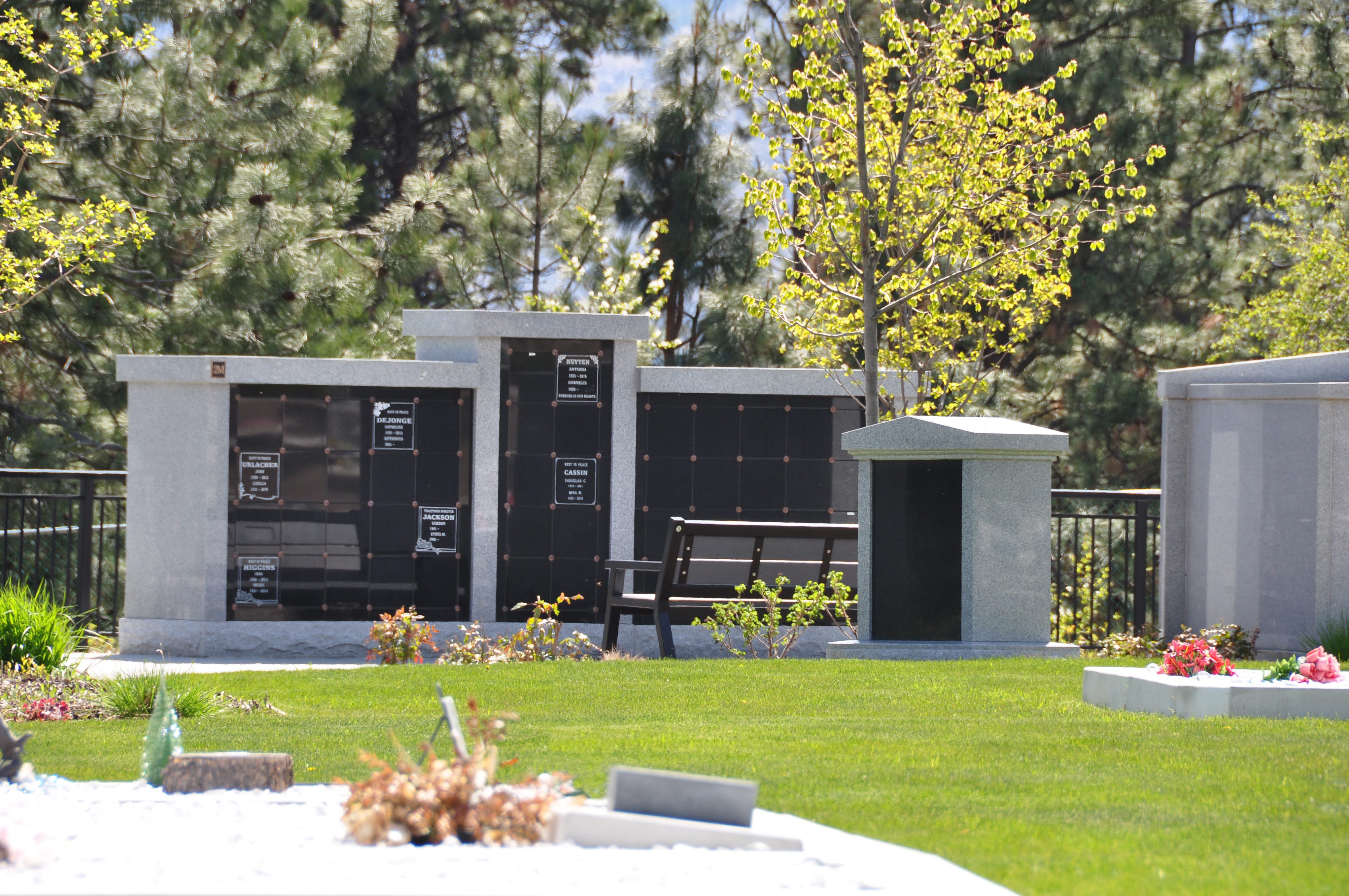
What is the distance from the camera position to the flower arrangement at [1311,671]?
282 inches

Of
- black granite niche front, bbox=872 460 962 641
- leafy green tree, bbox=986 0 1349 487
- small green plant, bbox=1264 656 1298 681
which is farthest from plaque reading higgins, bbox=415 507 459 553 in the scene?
leafy green tree, bbox=986 0 1349 487

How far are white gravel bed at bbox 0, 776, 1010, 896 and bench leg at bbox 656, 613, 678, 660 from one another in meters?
5.99

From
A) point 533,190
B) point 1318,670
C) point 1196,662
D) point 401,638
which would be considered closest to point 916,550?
point 1196,662

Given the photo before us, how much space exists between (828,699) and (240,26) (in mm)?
14751

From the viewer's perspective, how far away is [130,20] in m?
18.3

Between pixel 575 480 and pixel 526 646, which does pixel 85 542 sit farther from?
pixel 526 646

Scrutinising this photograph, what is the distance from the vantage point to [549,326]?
1258 cm

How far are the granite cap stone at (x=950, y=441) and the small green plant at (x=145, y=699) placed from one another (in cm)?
463

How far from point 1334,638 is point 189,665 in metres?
8.40

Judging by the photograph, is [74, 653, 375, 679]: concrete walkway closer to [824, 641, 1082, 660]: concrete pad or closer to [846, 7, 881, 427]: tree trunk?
[824, 641, 1082, 660]: concrete pad

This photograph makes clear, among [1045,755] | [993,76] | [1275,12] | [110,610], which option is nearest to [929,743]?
[1045,755]

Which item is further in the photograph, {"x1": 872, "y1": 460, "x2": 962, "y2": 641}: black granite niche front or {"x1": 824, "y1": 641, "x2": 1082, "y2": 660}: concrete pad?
{"x1": 872, "y1": 460, "x2": 962, "y2": 641}: black granite niche front

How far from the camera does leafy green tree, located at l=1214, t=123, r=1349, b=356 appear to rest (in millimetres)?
18516

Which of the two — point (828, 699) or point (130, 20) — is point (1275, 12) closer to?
point (130, 20)
